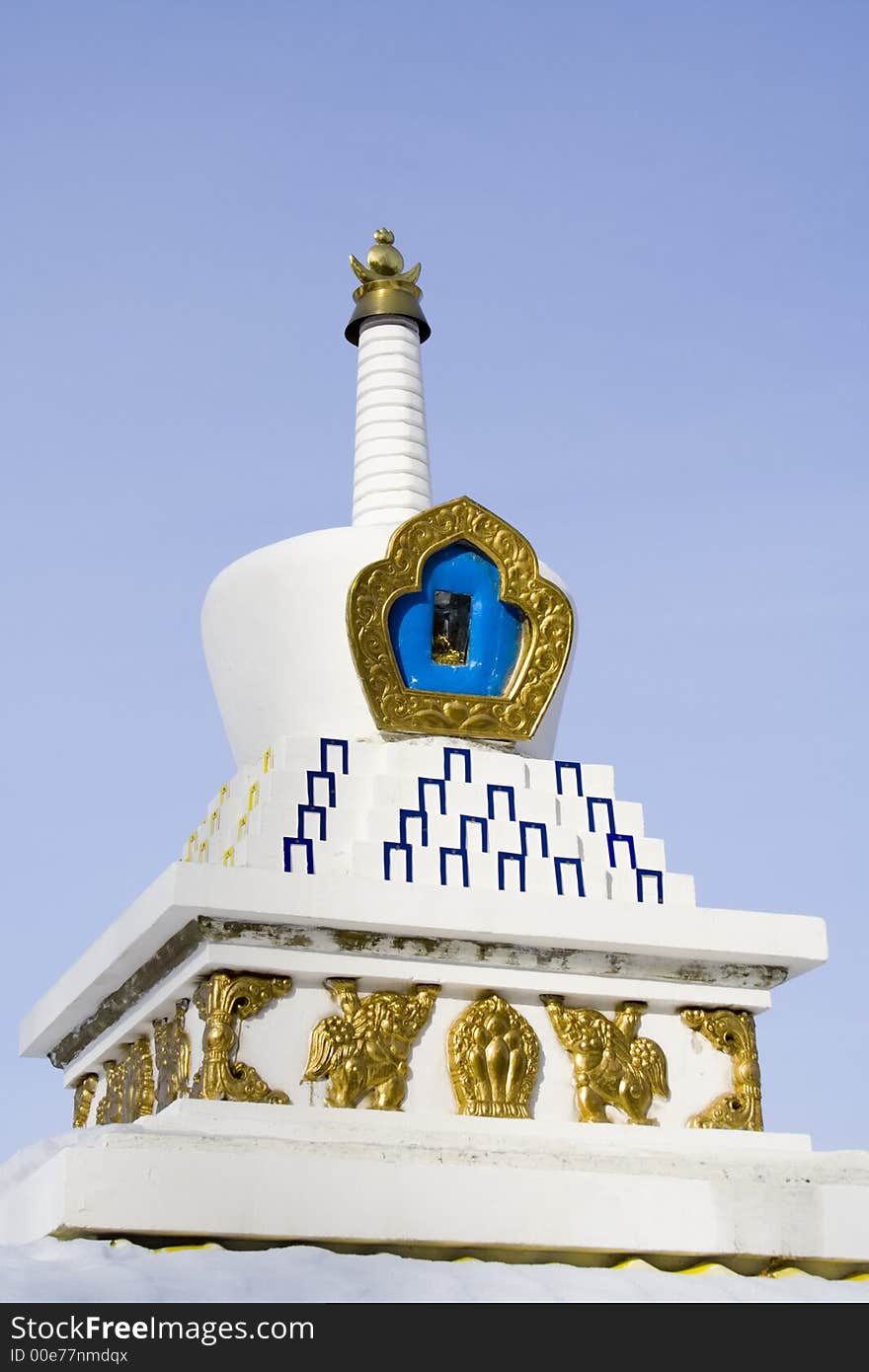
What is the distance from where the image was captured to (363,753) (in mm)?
11305

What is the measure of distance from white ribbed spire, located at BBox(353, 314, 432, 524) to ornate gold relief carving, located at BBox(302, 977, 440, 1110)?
12.9ft

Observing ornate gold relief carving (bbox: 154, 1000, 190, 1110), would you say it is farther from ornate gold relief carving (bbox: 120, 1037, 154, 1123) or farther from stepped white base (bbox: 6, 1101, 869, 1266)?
stepped white base (bbox: 6, 1101, 869, 1266)

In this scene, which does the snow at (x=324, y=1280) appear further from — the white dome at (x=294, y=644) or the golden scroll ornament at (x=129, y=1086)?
the white dome at (x=294, y=644)

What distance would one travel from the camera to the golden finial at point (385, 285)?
13.9m

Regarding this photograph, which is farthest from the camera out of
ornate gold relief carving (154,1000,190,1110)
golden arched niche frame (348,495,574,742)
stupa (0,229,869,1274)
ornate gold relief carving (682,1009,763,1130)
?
golden arched niche frame (348,495,574,742)

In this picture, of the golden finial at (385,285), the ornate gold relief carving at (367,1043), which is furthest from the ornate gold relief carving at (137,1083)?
the golden finial at (385,285)

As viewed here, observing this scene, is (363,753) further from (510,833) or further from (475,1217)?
(475,1217)

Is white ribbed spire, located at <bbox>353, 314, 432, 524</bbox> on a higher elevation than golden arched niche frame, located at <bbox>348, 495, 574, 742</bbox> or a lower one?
higher

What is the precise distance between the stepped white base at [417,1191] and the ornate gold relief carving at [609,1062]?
455mm

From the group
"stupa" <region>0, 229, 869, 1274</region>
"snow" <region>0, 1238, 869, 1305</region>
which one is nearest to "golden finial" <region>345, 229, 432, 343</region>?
"stupa" <region>0, 229, 869, 1274</region>

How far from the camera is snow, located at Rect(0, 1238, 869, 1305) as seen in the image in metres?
7.41

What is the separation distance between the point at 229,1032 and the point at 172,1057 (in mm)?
813
